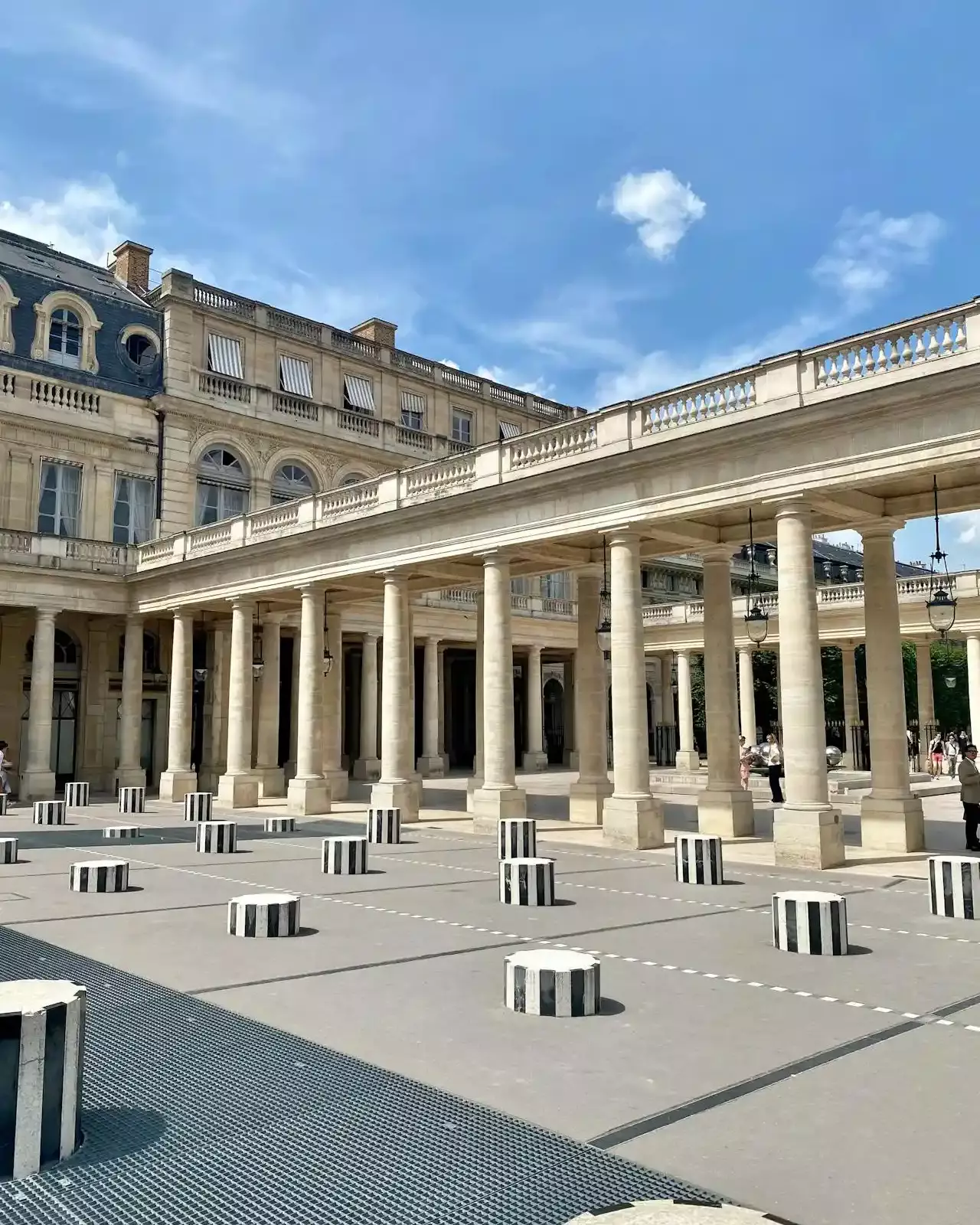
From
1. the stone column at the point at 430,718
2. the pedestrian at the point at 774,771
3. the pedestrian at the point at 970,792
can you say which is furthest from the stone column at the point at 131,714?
the pedestrian at the point at 970,792

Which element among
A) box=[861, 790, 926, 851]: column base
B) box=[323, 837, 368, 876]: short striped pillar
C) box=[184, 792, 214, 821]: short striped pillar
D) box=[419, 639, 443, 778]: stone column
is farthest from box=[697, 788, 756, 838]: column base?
box=[419, 639, 443, 778]: stone column

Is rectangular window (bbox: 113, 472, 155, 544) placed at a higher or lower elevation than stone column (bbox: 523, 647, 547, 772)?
higher

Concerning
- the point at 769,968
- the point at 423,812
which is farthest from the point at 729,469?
the point at 423,812

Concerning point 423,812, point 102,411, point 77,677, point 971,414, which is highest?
point 102,411

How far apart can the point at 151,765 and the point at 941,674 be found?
148 ft

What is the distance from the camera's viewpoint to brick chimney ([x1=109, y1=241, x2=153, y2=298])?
123 feet

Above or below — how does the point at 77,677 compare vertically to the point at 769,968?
above

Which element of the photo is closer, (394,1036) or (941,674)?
(394,1036)

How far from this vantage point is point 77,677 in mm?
33500

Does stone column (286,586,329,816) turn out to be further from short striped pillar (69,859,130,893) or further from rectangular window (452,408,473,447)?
rectangular window (452,408,473,447)

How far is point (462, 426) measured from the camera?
44.6m

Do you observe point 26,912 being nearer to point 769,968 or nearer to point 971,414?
point 769,968

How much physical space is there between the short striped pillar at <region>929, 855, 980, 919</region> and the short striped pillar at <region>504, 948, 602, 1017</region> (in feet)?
20.2

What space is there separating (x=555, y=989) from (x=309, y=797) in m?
19.5
